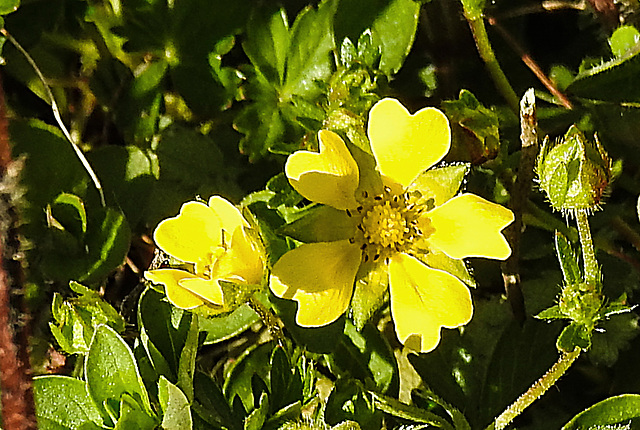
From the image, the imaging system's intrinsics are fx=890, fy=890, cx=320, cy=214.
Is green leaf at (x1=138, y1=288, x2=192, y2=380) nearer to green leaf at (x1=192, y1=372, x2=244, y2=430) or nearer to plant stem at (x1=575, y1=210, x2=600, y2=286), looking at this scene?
green leaf at (x1=192, y1=372, x2=244, y2=430)

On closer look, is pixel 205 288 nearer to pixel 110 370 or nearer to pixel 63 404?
pixel 110 370

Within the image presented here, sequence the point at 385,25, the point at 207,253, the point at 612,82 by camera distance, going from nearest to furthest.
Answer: the point at 207,253 < the point at 612,82 < the point at 385,25

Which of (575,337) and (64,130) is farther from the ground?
(64,130)

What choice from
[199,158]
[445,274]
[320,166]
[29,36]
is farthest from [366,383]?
[29,36]

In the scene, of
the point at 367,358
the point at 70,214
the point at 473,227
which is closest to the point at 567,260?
the point at 473,227

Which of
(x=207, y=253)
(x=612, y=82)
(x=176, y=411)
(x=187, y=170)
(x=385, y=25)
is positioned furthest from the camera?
(x=187, y=170)

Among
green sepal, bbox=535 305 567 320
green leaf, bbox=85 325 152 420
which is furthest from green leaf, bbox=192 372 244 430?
green sepal, bbox=535 305 567 320

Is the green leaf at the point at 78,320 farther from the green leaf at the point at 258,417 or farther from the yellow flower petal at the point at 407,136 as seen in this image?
the yellow flower petal at the point at 407,136

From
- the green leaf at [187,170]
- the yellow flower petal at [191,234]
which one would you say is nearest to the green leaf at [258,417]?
the yellow flower petal at [191,234]
